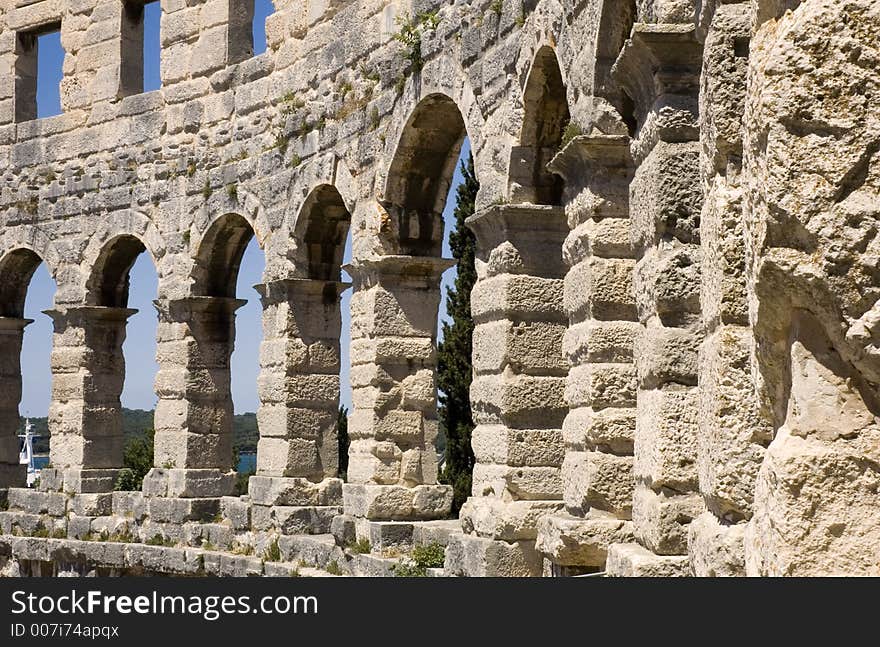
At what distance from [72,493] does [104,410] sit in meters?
1.05

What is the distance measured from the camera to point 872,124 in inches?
114

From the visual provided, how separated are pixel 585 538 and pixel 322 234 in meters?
6.97

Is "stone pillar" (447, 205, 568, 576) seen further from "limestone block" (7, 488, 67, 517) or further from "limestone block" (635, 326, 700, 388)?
"limestone block" (7, 488, 67, 517)

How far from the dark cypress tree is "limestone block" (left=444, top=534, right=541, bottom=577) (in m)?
10.3

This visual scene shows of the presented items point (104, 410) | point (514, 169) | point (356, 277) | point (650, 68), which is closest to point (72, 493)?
point (104, 410)

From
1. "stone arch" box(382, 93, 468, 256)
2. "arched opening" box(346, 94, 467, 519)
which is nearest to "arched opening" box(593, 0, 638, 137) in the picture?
"stone arch" box(382, 93, 468, 256)

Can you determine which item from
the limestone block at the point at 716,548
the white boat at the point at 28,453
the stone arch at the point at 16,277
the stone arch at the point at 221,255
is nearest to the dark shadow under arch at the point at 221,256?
the stone arch at the point at 221,255

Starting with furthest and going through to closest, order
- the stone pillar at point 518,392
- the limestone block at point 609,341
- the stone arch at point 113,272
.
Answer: the stone arch at point 113,272 < the stone pillar at point 518,392 < the limestone block at point 609,341

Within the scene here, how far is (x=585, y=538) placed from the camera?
7.41 metres

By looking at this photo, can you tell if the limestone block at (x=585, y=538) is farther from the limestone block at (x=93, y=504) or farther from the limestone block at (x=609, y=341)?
the limestone block at (x=93, y=504)

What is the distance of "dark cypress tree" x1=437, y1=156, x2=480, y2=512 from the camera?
1992 centimetres

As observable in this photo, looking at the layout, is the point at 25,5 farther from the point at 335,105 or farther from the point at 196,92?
the point at 335,105

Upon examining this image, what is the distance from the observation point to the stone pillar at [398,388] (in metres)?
12.0

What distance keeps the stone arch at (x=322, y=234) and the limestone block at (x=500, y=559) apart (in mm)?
4981
